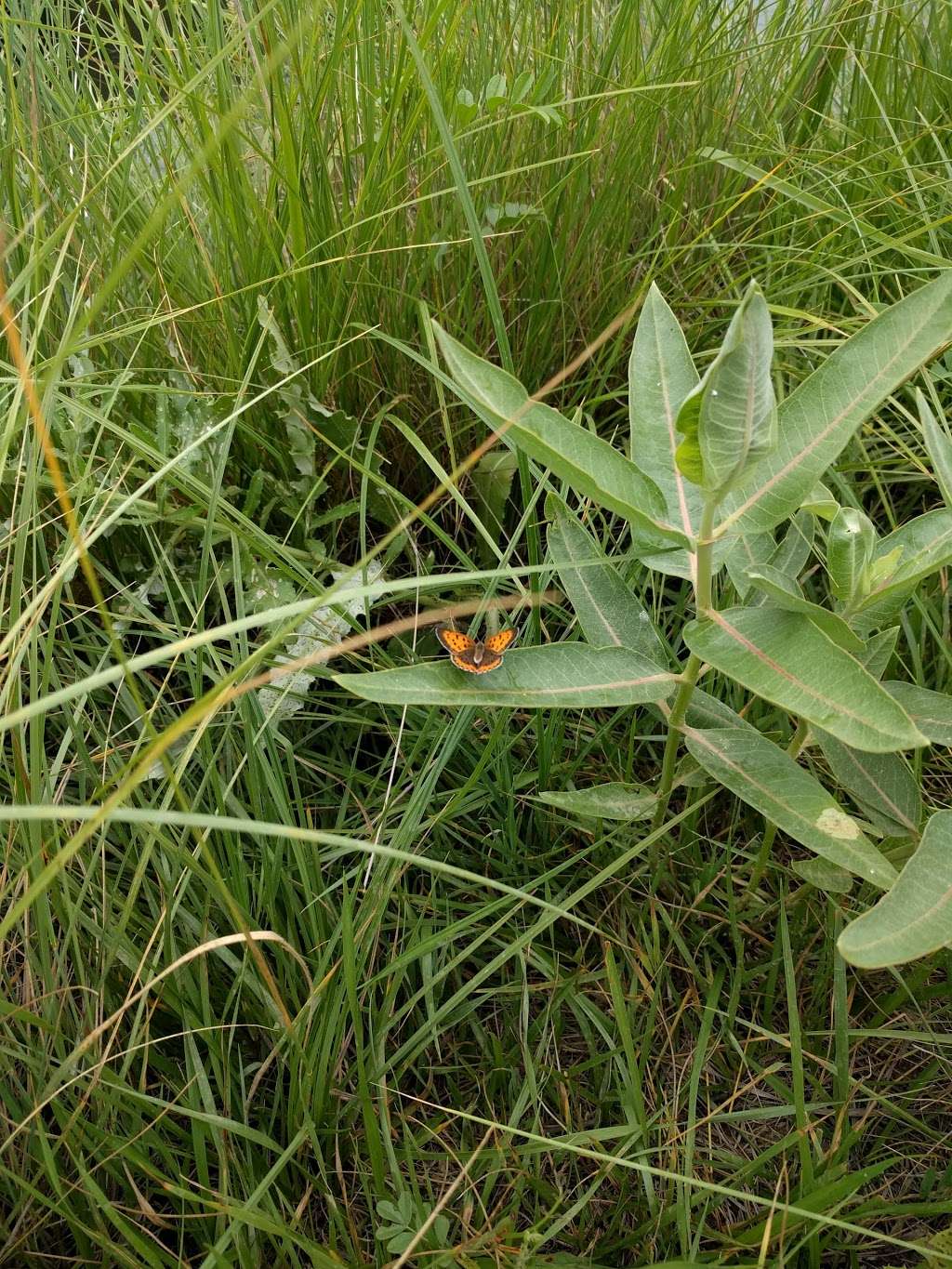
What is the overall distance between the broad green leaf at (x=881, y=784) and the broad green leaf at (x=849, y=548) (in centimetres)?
19

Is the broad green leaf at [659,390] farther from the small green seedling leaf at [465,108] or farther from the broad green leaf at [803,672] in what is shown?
the small green seedling leaf at [465,108]

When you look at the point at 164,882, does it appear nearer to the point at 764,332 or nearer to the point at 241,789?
the point at 241,789

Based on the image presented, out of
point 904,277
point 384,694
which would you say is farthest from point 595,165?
point 384,694

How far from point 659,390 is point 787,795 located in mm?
458

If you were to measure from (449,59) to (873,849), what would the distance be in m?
1.43

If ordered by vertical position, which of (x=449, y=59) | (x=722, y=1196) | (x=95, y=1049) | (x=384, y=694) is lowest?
(x=722, y=1196)

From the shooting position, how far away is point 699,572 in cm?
99

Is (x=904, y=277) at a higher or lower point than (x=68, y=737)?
higher

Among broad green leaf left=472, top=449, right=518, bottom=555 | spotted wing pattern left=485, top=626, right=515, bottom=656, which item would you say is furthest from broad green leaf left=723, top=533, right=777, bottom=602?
broad green leaf left=472, top=449, right=518, bottom=555

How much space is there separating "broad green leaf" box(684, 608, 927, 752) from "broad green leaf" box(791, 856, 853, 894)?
0.28 meters

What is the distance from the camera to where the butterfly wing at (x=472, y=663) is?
3.18ft

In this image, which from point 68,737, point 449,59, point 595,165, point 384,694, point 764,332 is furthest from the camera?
point 595,165

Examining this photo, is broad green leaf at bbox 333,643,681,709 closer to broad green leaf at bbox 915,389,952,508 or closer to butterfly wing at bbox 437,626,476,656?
butterfly wing at bbox 437,626,476,656

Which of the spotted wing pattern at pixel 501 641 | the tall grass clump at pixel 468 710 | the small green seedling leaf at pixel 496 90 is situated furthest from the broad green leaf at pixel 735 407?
the small green seedling leaf at pixel 496 90
